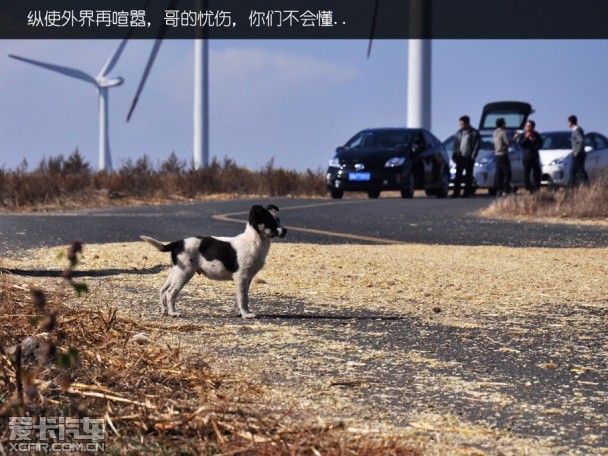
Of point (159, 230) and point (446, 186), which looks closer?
point (159, 230)

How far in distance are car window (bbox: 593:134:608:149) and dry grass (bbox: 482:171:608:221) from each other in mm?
9905

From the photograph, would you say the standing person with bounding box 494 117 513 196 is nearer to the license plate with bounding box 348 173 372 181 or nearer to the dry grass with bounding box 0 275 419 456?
the license plate with bounding box 348 173 372 181

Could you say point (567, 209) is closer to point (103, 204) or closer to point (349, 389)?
point (103, 204)

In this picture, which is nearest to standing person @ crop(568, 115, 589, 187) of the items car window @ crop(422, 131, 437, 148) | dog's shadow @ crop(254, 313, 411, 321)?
car window @ crop(422, 131, 437, 148)

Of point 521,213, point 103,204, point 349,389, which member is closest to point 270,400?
point 349,389

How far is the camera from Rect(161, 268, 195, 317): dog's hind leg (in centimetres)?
834

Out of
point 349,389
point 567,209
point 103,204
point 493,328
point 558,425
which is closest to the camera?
point 558,425

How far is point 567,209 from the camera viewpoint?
21.9 meters

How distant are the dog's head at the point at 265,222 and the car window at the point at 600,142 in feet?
84.5

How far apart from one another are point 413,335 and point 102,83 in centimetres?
3932

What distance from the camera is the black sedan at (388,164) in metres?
27.8

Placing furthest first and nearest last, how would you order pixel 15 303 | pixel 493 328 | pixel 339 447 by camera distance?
1. pixel 493 328
2. pixel 15 303
3. pixel 339 447

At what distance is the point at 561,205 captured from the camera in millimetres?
22234

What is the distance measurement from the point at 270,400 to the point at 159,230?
11.8m
